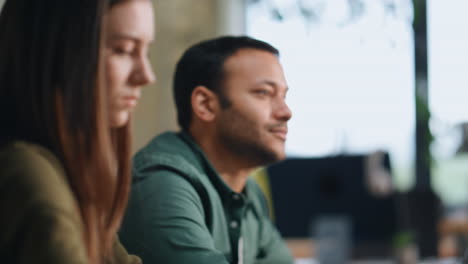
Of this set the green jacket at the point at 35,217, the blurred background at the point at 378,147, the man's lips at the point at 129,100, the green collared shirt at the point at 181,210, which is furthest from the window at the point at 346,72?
the green jacket at the point at 35,217

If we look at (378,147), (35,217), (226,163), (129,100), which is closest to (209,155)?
(226,163)

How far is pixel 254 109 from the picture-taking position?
0.74 meters

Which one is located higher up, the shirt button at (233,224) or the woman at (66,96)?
the woman at (66,96)

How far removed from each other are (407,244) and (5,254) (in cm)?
208

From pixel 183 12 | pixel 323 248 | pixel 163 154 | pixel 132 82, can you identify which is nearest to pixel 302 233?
pixel 323 248

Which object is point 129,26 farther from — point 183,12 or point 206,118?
point 183,12

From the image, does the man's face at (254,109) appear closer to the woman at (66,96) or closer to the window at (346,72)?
the window at (346,72)

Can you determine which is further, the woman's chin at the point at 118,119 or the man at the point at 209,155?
the man at the point at 209,155

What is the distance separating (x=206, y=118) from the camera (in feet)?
2.53

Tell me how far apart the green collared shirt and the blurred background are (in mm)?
939

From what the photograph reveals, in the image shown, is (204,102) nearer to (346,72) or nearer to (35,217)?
(35,217)

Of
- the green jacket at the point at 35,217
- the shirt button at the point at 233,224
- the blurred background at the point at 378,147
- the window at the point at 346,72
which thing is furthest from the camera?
the blurred background at the point at 378,147

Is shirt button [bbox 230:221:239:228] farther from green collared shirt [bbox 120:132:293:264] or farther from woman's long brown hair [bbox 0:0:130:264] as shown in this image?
woman's long brown hair [bbox 0:0:130:264]

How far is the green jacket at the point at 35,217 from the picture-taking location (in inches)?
16.4
